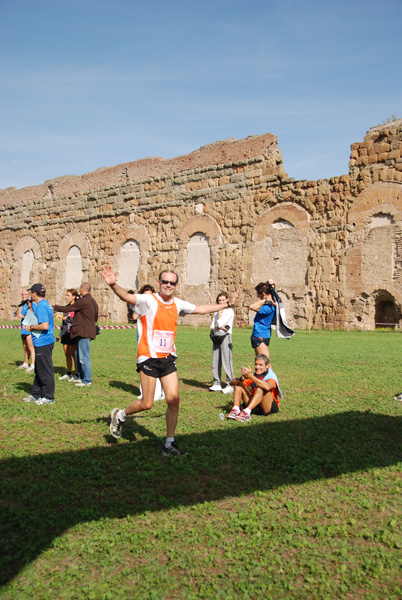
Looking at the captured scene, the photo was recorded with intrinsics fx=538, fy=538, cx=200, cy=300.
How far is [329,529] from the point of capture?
3406mm

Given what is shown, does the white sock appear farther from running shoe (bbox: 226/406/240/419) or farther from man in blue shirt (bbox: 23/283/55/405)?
man in blue shirt (bbox: 23/283/55/405)

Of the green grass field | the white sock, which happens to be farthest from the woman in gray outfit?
the white sock

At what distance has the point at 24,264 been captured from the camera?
3081cm

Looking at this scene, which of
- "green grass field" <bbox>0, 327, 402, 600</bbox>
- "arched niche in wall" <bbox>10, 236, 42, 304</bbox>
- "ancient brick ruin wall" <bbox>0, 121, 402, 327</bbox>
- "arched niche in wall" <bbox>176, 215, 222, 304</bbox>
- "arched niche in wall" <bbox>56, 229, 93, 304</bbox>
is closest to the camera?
"green grass field" <bbox>0, 327, 402, 600</bbox>

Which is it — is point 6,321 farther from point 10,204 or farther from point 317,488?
point 317,488

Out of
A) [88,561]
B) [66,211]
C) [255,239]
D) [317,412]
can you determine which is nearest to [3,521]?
[88,561]

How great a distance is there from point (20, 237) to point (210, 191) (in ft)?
43.5

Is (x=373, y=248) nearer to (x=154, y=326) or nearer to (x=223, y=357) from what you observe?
(x=223, y=357)

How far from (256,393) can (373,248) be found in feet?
45.0

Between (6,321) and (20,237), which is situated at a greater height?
(20,237)

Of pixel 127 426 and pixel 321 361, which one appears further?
pixel 321 361

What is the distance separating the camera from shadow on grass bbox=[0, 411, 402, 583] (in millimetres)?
3545

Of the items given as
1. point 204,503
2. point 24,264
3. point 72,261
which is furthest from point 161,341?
point 24,264

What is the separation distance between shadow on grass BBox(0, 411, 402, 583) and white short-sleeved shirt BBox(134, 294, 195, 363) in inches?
36.5
